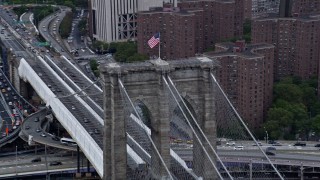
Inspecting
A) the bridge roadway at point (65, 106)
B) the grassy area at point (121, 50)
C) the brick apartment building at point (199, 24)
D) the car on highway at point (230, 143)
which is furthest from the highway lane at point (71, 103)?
the brick apartment building at point (199, 24)

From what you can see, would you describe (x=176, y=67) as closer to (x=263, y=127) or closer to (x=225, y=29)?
(x=263, y=127)

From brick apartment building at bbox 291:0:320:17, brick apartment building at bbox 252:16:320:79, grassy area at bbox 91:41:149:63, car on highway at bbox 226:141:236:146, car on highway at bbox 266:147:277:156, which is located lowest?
car on highway at bbox 266:147:277:156

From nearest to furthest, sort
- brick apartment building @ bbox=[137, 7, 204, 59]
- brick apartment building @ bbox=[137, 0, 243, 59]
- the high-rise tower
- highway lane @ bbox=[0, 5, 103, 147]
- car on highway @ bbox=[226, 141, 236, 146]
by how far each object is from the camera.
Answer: highway lane @ bbox=[0, 5, 103, 147] < car on highway @ bbox=[226, 141, 236, 146] < brick apartment building @ bbox=[137, 7, 204, 59] < brick apartment building @ bbox=[137, 0, 243, 59] < the high-rise tower

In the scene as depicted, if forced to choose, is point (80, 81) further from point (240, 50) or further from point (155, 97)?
point (155, 97)

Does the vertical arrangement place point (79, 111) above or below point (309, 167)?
above

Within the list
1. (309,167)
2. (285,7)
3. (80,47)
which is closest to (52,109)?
(309,167)

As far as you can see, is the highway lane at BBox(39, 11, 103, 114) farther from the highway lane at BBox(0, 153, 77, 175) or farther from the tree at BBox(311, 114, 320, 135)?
the tree at BBox(311, 114, 320, 135)

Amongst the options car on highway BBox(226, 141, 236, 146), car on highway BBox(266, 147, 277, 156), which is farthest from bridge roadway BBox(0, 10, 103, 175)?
car on highway BBox(266, 147, 277, 156)
